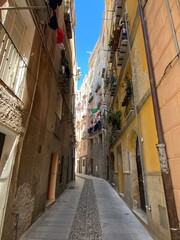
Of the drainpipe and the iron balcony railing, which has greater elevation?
the iron balcony railing

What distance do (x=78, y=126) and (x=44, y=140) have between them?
101ft

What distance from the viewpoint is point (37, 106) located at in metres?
4.85

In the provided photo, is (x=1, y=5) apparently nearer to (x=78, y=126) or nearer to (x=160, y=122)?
(x=160, y=122)

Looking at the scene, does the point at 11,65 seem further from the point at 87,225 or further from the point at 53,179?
the point at 53,179

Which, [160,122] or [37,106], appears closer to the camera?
[160,122]

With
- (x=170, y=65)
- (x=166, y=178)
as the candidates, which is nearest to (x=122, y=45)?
(x=170, y=65)

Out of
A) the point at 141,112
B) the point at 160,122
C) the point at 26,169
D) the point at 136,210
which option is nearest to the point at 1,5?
the point at 26,169

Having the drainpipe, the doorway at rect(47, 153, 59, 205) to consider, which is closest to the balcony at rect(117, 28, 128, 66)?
the drainpipe

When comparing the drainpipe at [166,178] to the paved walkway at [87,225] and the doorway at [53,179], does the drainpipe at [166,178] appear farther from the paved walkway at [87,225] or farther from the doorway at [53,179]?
the doorway at [53,179]

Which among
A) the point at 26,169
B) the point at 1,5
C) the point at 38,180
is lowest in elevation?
the point at 38,180

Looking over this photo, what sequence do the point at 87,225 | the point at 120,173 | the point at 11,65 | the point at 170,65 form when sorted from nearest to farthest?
1. the point at 170,65
2. the point at 11,65
3. the point at 87,225
4. the point at 120,173

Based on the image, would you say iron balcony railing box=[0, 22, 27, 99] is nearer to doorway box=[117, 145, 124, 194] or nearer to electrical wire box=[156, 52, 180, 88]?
electrical wire box=[156, 52, 180, 88]

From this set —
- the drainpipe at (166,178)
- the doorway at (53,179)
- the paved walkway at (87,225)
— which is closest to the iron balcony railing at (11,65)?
the drainpipe at (166,178)

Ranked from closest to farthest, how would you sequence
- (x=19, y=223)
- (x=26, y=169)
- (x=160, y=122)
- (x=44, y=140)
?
(x=160, y=122)
(x=19, y=223)
(x=26, y=169)
(x=44, y=140)
